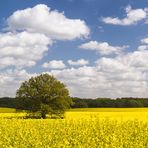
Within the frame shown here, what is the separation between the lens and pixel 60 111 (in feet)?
184

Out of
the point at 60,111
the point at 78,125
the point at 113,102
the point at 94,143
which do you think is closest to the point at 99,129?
the point at 78,125

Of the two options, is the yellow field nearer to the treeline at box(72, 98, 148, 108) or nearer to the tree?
the tree

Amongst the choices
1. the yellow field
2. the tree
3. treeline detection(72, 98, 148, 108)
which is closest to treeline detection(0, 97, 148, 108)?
treeline detection(72, 98, 148, 108)

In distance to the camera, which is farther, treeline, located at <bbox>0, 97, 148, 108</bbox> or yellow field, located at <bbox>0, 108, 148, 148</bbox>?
treeline, located at <bbox>0, 97, 148, 108</bbox>

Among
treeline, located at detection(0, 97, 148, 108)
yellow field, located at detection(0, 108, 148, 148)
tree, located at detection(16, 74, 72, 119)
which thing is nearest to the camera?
yellow field, located at detection(0, 108, 148, 148)

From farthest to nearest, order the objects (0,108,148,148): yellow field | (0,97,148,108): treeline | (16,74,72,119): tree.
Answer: (0,97,148,108): treeline
(16,74,72,119): tree
(0,108,148,148): yellow field

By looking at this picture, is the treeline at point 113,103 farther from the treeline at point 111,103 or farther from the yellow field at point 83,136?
the yellow field at point 83,136

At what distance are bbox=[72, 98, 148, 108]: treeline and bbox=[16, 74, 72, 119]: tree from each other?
38.6m

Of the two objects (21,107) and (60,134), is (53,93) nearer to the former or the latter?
(21,107)

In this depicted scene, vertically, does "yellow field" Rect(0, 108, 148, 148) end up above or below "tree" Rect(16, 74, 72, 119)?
below

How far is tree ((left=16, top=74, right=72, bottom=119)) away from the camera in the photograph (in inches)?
2212

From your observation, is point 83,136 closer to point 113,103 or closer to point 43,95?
point 43,95

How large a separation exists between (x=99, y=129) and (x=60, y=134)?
1922 mm

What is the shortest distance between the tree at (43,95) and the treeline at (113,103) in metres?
38.6
